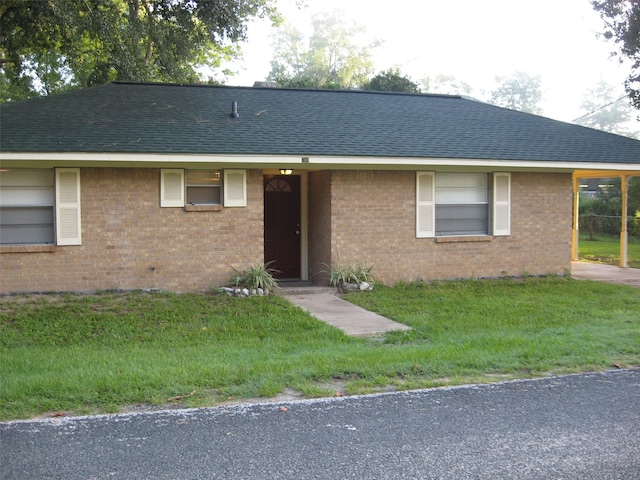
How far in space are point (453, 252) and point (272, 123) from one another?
469cm

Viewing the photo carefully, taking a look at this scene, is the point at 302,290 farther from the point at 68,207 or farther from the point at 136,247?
the point at 68,207

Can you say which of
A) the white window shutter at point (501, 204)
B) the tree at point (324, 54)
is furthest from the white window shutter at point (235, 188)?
the tree at point (324, 54)

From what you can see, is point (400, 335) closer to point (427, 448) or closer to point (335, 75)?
point (427, 448)

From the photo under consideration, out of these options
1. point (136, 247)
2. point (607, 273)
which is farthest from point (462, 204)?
point (136, 247)

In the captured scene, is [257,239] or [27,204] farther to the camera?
[257,239]

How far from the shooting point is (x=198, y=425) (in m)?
5.74

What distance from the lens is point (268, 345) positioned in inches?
351

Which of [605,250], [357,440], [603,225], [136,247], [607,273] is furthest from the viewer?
[603,225]

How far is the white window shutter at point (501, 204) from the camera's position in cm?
1529

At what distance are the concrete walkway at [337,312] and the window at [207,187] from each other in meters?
2.06

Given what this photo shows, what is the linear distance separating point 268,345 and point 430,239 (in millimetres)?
6783

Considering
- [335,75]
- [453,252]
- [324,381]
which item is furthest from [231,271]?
[335,75]

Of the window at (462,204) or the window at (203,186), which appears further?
the window at (462,204)

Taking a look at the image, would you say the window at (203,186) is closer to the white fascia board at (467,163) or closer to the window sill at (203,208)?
the window sill at (203,208)
